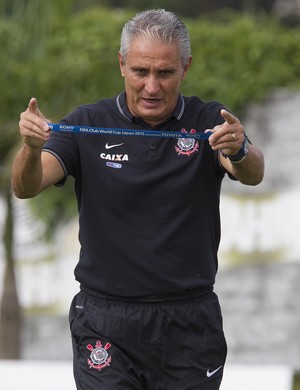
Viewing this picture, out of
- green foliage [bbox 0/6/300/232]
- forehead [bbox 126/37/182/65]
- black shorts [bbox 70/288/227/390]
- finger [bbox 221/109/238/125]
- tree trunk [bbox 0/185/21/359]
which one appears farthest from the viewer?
green foliage [bbox 0/6/300/232]

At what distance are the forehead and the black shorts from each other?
0.88 meters

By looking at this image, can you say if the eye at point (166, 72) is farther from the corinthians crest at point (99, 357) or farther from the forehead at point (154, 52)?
the corinthians crest at point (99, 357)

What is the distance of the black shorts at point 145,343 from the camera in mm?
4164

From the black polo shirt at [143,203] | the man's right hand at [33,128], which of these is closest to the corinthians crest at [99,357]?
the black polo shirt at [143,203]

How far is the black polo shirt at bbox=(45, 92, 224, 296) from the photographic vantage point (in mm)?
4156

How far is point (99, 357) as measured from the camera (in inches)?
165

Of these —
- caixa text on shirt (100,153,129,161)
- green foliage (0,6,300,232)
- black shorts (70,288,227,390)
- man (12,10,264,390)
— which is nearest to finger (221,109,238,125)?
man (12,10,264,390)

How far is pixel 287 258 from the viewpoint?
31.2ft

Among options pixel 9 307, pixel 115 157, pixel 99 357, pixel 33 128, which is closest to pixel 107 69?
pixel 9 307

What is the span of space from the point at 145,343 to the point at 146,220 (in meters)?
0.45

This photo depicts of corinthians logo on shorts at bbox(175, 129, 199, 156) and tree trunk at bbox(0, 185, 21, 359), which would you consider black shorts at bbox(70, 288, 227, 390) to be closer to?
corinthians logo on shorts at bbox(175, 129, 199, 156)

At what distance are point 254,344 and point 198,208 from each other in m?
A: 5.73

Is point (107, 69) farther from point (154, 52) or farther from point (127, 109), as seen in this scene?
point (154, 52)

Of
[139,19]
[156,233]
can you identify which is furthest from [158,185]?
[139,19]
